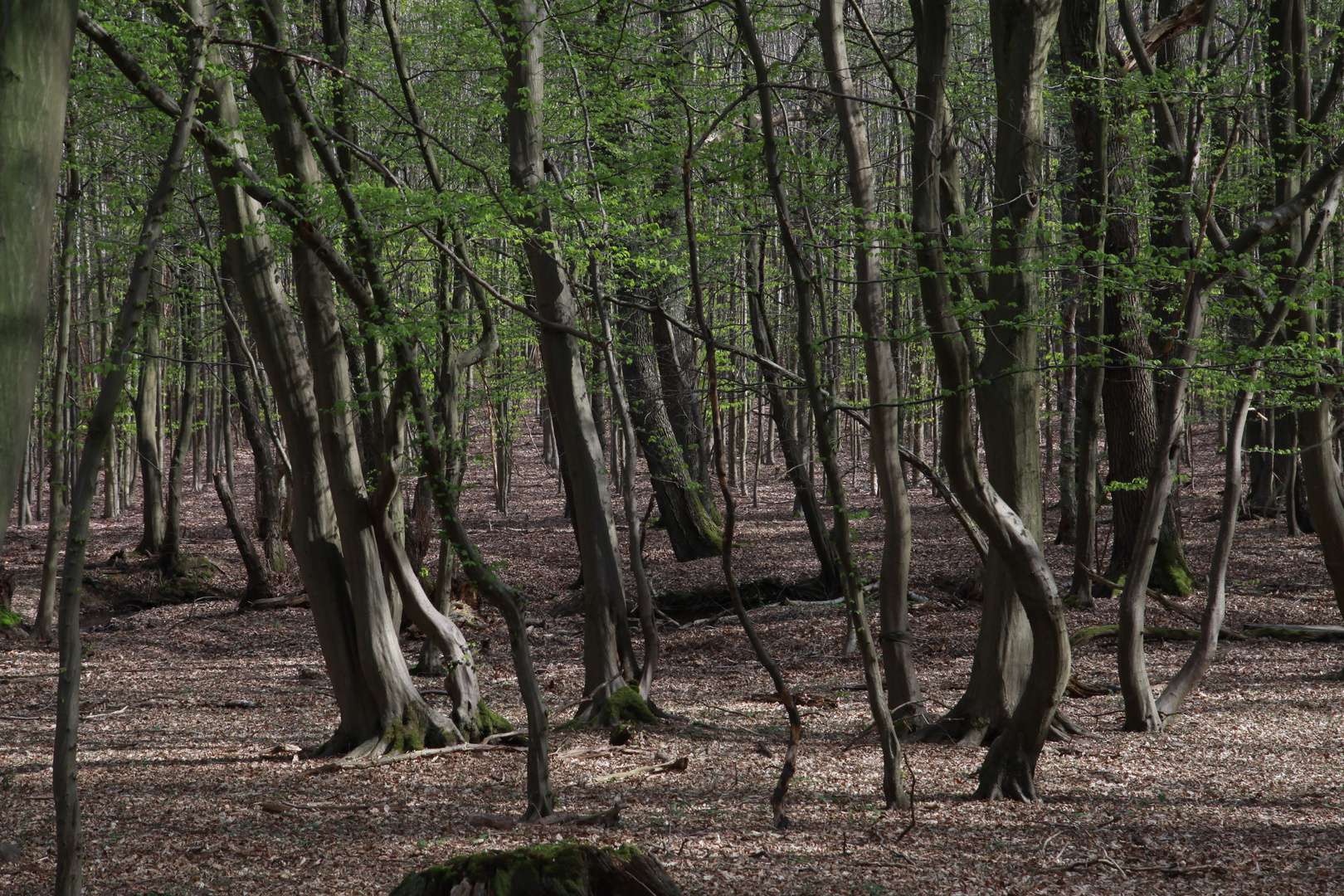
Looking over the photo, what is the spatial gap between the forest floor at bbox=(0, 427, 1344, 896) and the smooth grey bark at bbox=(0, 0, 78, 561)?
2877 millimetres

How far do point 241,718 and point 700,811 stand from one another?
4698 millimetres

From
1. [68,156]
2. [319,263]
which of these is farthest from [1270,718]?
[68,156]

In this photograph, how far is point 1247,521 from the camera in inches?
607

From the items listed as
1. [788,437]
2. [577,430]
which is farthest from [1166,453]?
[788,437]

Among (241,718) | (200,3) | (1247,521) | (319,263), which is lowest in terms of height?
(241,718)

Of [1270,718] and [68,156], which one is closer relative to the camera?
[1270,718]

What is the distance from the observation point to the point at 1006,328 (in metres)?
5.88

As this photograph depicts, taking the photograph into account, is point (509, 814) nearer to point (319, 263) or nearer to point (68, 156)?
point (319, 263)

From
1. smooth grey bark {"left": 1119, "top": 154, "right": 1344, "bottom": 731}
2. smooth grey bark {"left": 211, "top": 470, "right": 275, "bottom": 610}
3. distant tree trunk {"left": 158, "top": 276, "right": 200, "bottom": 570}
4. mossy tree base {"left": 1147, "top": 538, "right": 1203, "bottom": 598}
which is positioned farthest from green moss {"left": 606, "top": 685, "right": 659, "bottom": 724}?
distant tree trunk {"left": 158, "top": 276, "right": 200, "bottom": 570}

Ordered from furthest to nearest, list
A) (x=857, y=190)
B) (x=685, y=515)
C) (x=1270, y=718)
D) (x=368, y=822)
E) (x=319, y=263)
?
(x=685, y=515)
(x=1270, y=718)
(x=319, y=263)
(x=857, y=190)
(x=368, y=822)

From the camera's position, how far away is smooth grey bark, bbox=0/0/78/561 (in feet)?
5.92

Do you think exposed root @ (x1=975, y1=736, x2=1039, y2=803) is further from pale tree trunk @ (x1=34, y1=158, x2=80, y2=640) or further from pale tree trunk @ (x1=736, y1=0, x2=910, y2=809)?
pale tree trunk @ (x1=34, y1=158, x2=80, y2=640)

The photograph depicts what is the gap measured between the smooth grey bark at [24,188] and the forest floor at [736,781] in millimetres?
2877

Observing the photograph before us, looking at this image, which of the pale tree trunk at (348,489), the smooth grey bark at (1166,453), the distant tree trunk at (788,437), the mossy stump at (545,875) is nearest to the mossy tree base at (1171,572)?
the distant tree trunk at (788,437)
